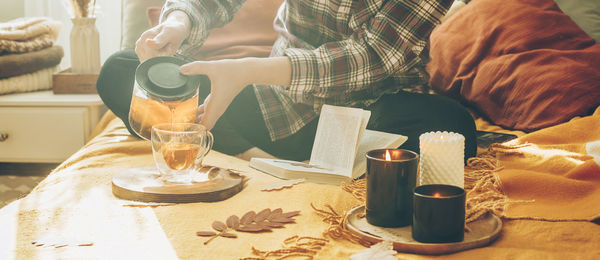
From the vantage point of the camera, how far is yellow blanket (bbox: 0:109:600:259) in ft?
2.64

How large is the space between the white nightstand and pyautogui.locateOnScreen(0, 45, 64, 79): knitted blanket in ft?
0.34

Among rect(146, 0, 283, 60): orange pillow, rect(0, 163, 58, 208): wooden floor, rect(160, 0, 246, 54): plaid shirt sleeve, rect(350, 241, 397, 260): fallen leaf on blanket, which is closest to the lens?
rect(350, 241, 397, 260): fallen leaf on blanket

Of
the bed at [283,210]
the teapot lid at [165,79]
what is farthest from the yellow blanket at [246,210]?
the teapot lid at [165,79]

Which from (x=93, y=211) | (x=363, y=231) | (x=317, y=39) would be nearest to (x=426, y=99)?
(x=317, y=39)

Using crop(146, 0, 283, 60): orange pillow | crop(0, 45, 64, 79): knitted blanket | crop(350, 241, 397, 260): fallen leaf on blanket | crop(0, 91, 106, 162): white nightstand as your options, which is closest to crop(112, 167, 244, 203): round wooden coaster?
crop(350, 241, 397, 260): fallen leaf on blanket

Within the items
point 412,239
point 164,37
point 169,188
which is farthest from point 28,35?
point 412,239

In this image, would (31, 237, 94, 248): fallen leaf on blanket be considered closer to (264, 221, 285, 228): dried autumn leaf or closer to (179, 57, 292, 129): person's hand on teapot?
(264, 221, 285, 228): dried autumn leaf

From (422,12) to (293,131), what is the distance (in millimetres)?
405

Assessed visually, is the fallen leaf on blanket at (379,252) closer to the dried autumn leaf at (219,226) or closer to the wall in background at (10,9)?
the dried autumn leaf at (219,226)

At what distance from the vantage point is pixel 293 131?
1456mm

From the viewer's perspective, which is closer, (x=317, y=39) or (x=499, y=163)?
(x=499, y=163)

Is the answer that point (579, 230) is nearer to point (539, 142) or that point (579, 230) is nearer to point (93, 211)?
point (539, 142)

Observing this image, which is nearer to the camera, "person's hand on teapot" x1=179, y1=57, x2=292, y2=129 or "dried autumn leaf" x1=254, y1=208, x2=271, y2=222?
"dried autumn leaf" x1=254, y1=208, x2=271, y2=222

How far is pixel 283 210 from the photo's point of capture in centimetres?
100
